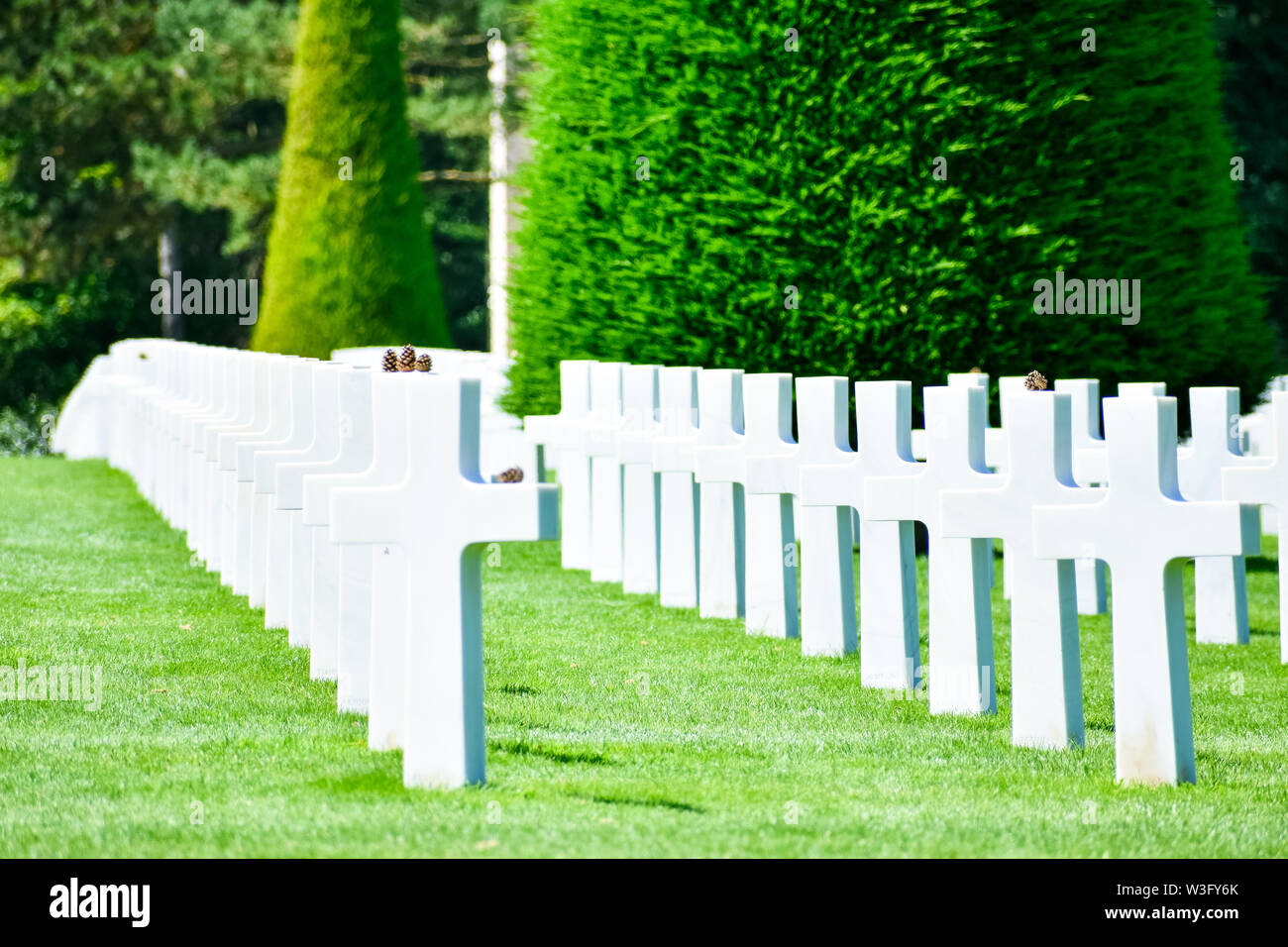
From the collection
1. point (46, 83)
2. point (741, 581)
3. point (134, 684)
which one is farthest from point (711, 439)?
point (46, 83)

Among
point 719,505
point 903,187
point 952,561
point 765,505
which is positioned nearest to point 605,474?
point 719,505

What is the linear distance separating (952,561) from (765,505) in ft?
6.30

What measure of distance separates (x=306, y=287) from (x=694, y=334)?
37.7ft

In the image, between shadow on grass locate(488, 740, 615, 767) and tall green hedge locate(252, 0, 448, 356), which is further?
tall green hedge locate(252, 0, 448, 356)

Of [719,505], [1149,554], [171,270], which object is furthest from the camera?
[171,270]

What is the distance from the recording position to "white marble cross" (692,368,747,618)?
890cm

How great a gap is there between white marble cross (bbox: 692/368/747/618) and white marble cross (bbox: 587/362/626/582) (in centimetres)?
109

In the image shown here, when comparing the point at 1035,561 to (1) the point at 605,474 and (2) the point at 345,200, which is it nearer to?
(1) the point at 605,474

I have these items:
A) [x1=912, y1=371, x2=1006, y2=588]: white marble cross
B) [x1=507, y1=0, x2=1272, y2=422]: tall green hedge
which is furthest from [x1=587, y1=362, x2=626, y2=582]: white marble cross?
[x1=507, y1=0, x2=1272, y2=422]: tall green hedge

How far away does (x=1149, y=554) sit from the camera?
5488 millimetres

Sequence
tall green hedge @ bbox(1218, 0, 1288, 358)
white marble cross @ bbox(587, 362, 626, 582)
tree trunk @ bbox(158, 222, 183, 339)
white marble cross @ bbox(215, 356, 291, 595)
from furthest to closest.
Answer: tree trunk @ bbox(158, 222, 183, 339) < tall green hedge @ bbox(1218, 0, 1288, 358) < white marble cross @ bbox(587, 362, 626, 582) < white marble cross @ bbox(215, 356, 291, 595)

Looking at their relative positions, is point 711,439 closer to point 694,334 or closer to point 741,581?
point 741,581

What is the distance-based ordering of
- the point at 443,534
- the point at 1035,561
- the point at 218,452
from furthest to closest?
the point at 218,452 < the point at 1035,561 < the point at 443,534

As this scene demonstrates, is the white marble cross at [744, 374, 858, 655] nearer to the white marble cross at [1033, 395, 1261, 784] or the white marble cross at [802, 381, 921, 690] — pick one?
the white marble cross at [802, 381, 921, 690]
